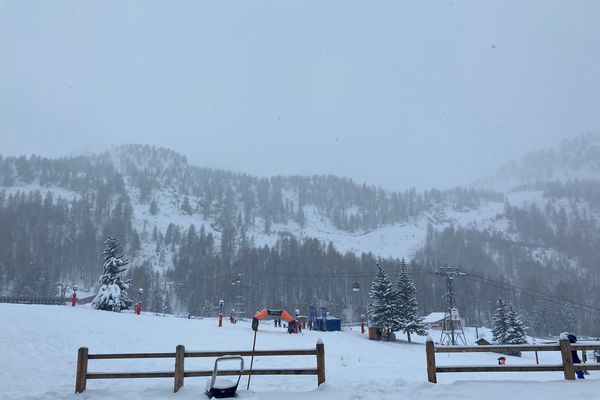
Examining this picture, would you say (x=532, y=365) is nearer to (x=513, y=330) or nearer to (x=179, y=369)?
(x=179, y=369)

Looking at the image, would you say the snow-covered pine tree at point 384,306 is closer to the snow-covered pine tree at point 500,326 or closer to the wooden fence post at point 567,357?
the snow-covered pine tree at point 500,326

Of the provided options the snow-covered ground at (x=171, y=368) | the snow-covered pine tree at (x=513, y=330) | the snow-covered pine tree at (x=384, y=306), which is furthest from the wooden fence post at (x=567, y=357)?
the snow-covered pine tree at (x=513, y=330)

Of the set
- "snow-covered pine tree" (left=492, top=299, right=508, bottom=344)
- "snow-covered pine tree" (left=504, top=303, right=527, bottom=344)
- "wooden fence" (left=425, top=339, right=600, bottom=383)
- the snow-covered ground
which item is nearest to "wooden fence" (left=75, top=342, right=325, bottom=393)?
the snow-covered ground

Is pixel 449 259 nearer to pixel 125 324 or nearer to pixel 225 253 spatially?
pixel 225 253

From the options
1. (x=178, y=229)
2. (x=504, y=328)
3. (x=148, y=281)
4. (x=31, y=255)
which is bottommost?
(x=504, y=328)

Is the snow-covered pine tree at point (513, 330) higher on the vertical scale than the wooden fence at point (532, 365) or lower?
lower

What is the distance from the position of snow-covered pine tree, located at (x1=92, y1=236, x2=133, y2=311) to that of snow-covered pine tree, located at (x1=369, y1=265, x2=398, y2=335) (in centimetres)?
2492

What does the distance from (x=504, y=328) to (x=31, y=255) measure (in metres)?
132

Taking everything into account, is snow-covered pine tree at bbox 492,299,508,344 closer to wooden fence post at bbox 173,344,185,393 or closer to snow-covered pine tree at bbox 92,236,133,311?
snow-covered pine tree at bbox 92,236,133,311

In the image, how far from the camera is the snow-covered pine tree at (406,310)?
4834 cm

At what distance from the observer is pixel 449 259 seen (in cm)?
19038

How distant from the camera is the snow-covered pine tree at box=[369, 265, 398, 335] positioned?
4766 centimetres

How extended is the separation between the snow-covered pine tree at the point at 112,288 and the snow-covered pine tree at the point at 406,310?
90.2ft

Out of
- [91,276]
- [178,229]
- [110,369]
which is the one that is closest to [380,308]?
[110,369]
